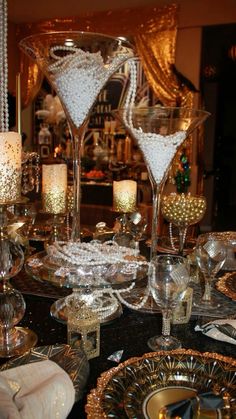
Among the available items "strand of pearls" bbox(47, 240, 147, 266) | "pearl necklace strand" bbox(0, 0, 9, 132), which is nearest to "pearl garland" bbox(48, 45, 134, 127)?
"pearl necklace strand" bbox(0, 0, 9, 132)

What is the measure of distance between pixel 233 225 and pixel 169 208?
3.75 metres

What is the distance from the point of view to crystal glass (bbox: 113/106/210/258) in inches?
37.3

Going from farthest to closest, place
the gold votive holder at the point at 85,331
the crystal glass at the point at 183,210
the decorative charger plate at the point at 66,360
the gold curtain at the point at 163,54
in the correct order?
the gold curtain at the point at 163,54
the crystal glass at the point at 183,210
the gold votive holder at the point at 85,331
the decorative charger plate at the point at 66,360

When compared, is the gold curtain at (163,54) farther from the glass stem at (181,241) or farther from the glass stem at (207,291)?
the glass stem at (207,291)

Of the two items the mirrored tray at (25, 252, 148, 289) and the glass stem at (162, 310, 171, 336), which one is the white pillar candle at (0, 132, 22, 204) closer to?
the mirrored tray at (25, 252, 148, 289)

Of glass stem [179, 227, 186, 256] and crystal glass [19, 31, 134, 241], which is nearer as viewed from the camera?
crystal glass [19, 31, 134, 241]

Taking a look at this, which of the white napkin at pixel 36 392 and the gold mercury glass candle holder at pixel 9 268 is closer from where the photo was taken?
the white napkin at pixel 36 392

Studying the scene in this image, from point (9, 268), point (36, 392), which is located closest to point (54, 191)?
point (9, 268)

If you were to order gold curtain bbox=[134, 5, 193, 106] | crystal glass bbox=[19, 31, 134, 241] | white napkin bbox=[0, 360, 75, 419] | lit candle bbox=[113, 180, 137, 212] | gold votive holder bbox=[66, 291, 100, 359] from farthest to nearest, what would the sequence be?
gold curtain bbox=[134, 5, 193, 106], lit candle bbox=[113, 180, 137, 212], crystal glass bbox=[19, 31, 134, 241], gold votive holder bbox=[66, 291, 100, 359], white napkin bbox=[0, 360, 75, 419]

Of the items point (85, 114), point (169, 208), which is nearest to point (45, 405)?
point (85, 114)

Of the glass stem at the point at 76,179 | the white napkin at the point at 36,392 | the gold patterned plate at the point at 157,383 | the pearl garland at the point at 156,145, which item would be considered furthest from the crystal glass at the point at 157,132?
the white napkin at the point at 36,392

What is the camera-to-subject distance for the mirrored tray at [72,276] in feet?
2.33

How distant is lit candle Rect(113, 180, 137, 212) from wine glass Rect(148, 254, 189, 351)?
0.62m

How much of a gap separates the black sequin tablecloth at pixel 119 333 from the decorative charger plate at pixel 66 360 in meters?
0.03
